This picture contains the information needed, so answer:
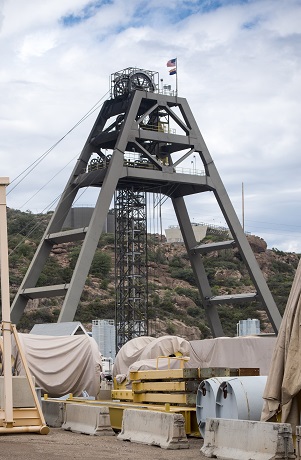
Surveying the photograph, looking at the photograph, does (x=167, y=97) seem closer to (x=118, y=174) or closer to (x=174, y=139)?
(x=174, y=139)

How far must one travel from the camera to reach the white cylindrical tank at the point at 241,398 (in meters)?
15.0

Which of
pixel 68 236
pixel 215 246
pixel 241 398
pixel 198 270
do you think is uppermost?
pixel 68 236

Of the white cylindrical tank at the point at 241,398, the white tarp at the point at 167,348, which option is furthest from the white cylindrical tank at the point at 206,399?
the white tarp at the point at 167,348

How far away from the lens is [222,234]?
122 metres

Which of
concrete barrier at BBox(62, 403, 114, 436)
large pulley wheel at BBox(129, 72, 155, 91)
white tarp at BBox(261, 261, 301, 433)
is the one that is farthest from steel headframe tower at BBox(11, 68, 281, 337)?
white tarp at BBox(261, 261, 301, 433)

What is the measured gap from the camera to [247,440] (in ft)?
43.3

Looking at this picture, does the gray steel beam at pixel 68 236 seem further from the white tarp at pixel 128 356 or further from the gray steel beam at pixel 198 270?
the white tarp at pixel 128 356

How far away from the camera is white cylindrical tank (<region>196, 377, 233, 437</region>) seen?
627 inches

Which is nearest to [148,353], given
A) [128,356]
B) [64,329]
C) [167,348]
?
[167,348]

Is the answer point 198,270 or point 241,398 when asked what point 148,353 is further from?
point 198,270

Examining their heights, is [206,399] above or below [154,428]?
above

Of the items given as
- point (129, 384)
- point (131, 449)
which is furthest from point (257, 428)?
point (129, 384)

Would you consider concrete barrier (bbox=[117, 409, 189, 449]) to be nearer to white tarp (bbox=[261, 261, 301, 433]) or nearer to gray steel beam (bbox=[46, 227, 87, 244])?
white tarp (bbox=[261, 261, 301, 433])

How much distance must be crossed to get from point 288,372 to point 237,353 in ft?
25.8
